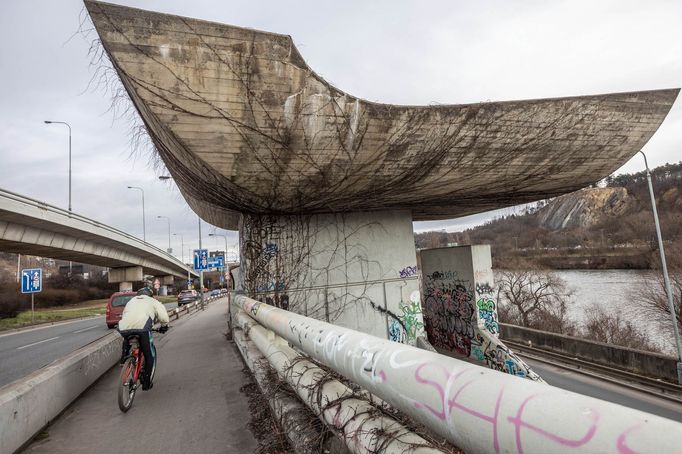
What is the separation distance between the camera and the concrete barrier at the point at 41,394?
12.3 feet

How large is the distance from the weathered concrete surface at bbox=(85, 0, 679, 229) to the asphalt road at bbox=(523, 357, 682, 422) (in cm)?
894

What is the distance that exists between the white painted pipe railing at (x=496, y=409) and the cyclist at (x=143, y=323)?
425cm

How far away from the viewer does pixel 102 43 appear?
500cm

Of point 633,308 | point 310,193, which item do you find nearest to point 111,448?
point 310,193

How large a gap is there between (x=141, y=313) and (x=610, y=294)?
1777 inches

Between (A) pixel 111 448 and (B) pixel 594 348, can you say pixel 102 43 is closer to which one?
(A) pixel 111 448

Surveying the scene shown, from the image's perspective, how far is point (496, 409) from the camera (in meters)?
1.40

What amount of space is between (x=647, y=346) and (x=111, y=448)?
2936 centimetres

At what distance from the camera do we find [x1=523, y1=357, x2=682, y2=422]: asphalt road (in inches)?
534

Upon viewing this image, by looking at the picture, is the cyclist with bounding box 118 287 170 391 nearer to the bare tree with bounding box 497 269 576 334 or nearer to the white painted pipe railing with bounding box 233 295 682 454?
the white painted pipe railing with bounding box 233 295 682 454

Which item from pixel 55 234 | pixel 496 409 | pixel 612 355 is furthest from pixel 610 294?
pixel 496 409

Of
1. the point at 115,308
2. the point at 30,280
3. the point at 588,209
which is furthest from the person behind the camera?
the point at 588,209

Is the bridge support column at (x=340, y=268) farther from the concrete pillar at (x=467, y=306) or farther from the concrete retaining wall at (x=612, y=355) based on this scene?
the concrete retaining wall at (x=612, y=355)

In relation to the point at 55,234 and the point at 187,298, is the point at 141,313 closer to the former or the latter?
the point at 55,234
